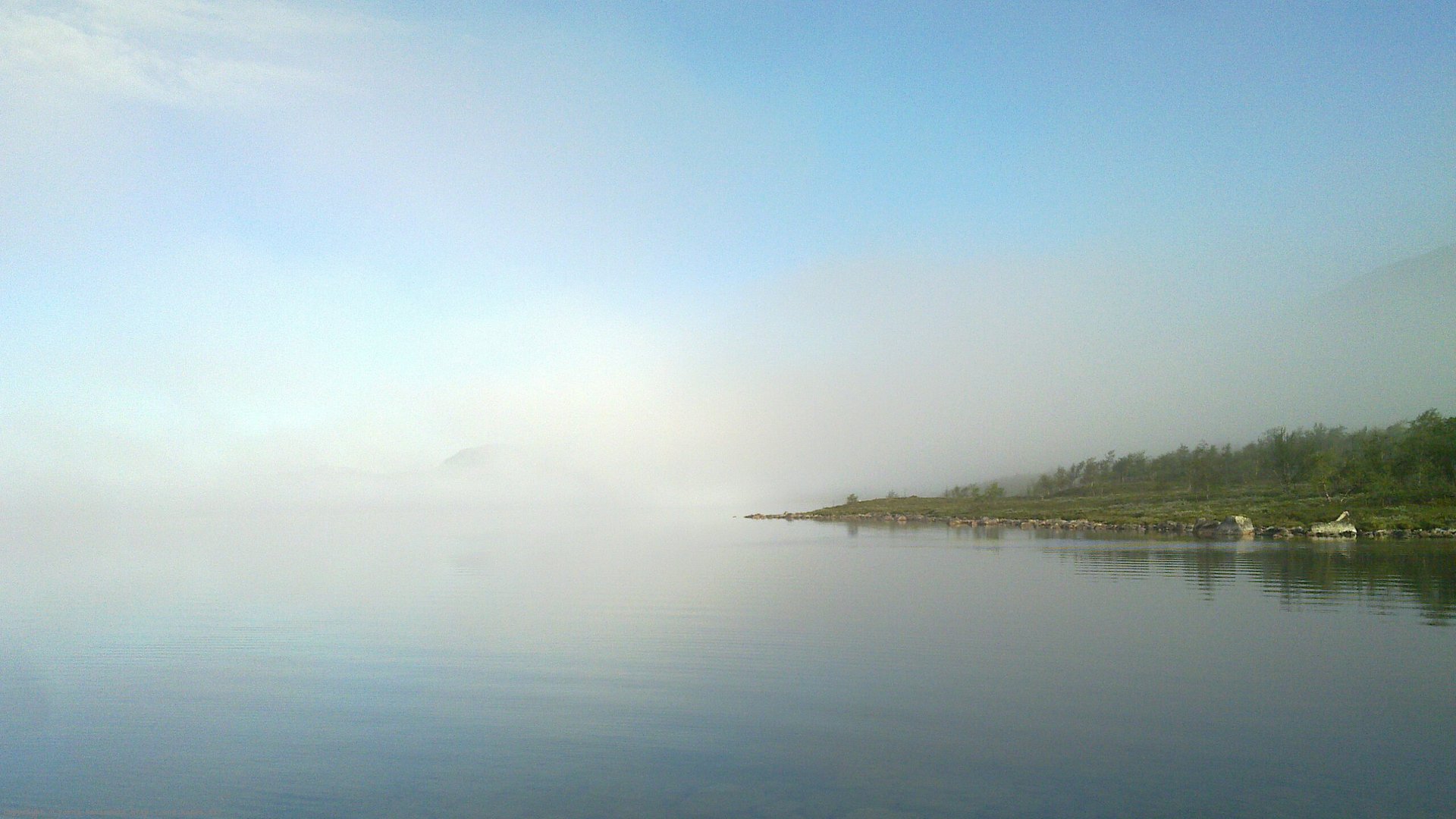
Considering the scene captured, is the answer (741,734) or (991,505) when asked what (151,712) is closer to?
(741,734)

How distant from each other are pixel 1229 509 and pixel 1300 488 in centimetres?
2615

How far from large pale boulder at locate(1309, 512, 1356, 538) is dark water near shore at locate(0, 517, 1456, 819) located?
4892 cm

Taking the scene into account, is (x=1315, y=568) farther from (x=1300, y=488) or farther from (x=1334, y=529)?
(x=1300, y=488)

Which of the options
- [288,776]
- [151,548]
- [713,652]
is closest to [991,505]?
[151,548]

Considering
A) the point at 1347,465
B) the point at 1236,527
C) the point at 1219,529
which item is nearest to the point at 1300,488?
the point at 1347,465

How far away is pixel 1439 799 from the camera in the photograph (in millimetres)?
11664

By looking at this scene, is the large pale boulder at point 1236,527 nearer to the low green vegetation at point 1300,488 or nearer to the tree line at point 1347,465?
the low green vegetation at point 1300,488

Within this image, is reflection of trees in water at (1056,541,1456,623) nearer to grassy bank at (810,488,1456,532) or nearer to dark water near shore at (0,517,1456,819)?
dark water near shore at (0,517,1456,819)

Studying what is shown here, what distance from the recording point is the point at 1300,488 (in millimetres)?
133750

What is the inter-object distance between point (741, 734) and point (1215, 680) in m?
11.8

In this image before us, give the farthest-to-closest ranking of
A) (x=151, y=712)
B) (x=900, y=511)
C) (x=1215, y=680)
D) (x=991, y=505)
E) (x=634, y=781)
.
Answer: (x=900, y=511)
(x=991, y=505)
(x=1215, y=680)
(x=151, y=712)
(x=634, y=781)

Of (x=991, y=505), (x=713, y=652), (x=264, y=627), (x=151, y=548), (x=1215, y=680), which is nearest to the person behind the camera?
(x=1215, y=680)

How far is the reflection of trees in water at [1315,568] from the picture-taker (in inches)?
1298

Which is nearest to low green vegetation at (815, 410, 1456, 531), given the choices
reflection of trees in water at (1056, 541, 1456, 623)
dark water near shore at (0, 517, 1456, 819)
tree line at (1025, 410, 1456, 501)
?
tree line at (1025, 410, 1456, 501)
